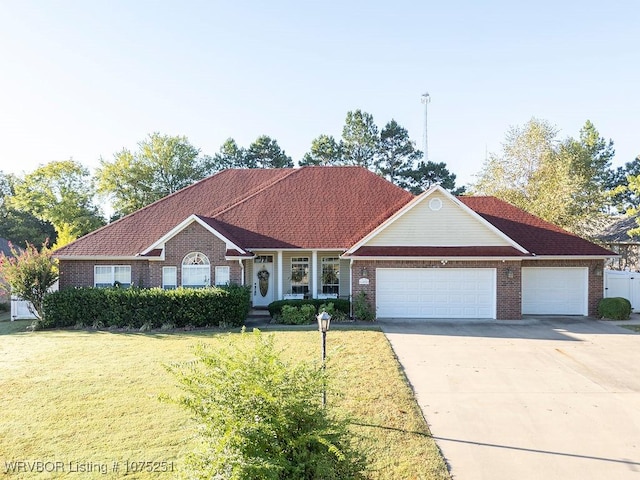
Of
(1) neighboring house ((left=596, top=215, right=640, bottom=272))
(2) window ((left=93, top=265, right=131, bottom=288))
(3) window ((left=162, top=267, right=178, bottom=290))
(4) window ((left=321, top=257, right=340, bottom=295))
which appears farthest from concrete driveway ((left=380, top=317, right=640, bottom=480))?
(1) neighboring house ((left=596, top=215, right=640, bottom=272))

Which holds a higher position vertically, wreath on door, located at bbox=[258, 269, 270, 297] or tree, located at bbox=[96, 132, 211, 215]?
tree, located at bbox=[96, 132, 211, 215]

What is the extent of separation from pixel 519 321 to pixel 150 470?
48.0 feet

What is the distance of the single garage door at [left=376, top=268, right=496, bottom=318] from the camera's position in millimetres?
16531

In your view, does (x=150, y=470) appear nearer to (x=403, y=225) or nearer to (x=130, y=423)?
(x=130, y=423)

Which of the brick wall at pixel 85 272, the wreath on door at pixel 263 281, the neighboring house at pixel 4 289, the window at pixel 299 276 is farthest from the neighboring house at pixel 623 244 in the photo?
the neighboring house at pixel 4 289

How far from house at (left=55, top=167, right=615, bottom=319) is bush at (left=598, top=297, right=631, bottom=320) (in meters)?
0.50

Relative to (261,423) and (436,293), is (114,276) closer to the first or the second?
(436,293)

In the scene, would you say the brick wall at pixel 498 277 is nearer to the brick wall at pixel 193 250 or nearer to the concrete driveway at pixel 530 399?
the concrete driveway at pixel 530 399

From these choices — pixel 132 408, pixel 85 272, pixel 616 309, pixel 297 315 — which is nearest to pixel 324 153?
pixel 85 272

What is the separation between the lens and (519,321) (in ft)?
52.5

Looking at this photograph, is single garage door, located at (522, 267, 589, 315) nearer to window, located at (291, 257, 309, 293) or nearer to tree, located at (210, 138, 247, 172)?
window, located at (291, 257, 309, 293)

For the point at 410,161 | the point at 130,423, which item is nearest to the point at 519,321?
the point at 130,423

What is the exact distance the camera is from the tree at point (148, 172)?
35844 millimetres

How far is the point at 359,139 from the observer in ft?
144
